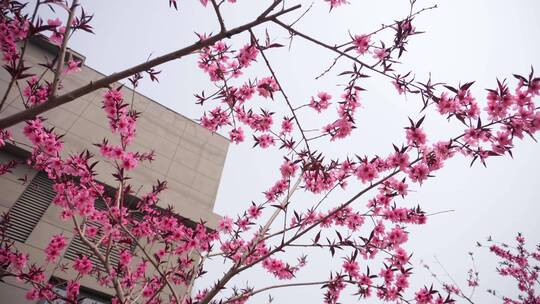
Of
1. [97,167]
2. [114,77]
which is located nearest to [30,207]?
[97,167]

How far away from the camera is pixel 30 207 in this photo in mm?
7711

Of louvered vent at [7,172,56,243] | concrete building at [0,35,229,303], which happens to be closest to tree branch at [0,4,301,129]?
concrete building at [0,35,229,303]

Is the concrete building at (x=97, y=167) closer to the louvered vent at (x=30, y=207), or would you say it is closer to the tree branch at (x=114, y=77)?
the louvered vent at (x=30, y=207)

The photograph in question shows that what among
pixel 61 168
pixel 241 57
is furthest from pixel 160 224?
pixel 241 57

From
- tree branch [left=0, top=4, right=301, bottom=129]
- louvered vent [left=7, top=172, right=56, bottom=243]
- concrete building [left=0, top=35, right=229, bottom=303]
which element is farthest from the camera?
concrete building [left=0, top=35, right=229, bottom=303]

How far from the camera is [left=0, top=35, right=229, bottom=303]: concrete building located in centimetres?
742

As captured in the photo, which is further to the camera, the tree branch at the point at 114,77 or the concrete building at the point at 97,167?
the concrete building at the point at 97,167

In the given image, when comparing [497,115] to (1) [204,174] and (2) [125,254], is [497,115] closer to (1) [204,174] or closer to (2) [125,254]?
(2) [125,254]

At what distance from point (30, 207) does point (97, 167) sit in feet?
6.56

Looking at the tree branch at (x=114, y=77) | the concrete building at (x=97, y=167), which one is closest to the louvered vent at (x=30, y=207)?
the concrete building at (x=97, y=167)

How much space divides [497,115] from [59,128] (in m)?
11.4

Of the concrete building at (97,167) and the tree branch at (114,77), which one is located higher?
the concrete building at (97,167)

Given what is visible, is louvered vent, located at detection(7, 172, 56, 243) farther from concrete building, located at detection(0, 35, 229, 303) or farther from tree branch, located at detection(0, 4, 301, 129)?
tree branch, located at detection(0, 4, 301, 129)

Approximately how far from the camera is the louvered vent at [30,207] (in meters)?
7.25
